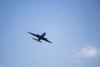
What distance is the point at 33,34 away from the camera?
62.3m

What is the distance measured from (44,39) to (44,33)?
14.9 feet

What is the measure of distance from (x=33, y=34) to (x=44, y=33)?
5.25m

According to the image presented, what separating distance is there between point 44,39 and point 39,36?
322cm

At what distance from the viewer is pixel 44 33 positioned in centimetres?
6000

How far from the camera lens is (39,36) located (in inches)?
2425

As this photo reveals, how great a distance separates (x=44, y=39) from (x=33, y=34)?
5.24 metres

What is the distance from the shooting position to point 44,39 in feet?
209

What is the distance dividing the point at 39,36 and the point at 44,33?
2.94 meters
